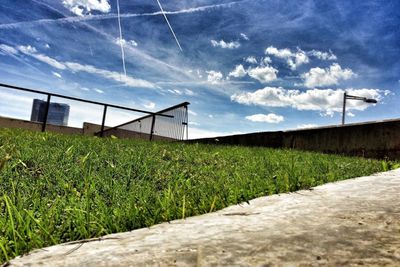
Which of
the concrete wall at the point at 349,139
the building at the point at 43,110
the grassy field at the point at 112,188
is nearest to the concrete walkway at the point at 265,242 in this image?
the grassy field at the point at 112,188

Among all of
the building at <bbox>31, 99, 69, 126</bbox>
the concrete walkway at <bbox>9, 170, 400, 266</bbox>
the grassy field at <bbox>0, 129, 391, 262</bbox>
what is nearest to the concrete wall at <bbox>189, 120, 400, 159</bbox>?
the grassy field at <bbox>0, 129, 391, 262</bbox>

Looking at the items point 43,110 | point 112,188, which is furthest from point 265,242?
point 43,110

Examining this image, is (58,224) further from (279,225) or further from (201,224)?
(279,225)

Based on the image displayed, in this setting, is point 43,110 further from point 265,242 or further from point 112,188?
point 265,242

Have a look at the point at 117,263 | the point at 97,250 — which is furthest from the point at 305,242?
the point at 97,250

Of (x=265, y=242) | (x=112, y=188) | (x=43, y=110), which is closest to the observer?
(x=265, y=242)

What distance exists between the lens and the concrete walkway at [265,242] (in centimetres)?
122

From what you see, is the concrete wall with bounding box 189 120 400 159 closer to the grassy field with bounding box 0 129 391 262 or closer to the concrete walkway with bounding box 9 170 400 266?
the grassy field with bounding box 0 129 391 262

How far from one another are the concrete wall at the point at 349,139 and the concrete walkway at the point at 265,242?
5.90 metres

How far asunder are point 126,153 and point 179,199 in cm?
238

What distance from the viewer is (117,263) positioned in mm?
1315

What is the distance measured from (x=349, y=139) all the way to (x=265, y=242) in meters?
7.60

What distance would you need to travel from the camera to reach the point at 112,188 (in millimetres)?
3129

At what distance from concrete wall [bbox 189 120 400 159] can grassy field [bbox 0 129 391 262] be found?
10.7 ft
